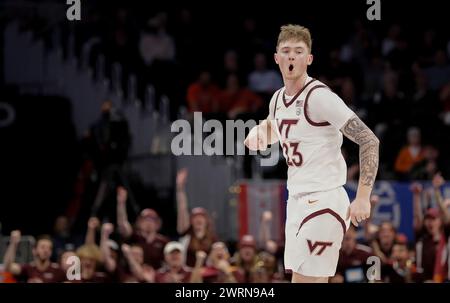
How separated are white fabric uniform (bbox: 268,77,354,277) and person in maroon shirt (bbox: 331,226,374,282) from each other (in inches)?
161

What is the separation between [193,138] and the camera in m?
14.6

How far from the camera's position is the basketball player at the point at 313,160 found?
715 centimetres

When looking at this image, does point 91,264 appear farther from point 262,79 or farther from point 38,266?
point 262,79

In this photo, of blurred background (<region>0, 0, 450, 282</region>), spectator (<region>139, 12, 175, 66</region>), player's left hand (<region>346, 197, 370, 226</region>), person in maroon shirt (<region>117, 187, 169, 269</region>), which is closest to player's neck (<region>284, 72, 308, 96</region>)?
player's left hand (<region>346, 197, 370, 226</region>)

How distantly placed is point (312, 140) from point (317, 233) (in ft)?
1.89

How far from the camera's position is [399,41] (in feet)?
54.1

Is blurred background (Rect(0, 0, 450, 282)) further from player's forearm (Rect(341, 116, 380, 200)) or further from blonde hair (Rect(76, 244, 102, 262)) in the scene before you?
player's forearm (Rect(341, 116, 380, 200))

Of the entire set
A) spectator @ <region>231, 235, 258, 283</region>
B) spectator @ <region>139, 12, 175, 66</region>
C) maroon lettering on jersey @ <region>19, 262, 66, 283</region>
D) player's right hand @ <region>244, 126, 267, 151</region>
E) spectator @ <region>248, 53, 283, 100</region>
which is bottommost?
maroon lettering on jersey @ <region>19, 262, 66, 283</region>

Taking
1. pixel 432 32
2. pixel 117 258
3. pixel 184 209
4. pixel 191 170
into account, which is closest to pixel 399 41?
pixel 432 32

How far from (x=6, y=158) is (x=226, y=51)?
136 inches

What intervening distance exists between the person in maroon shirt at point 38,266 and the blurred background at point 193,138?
1.5 inches

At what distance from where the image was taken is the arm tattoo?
7.11m

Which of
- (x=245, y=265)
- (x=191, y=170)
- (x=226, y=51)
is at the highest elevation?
(x=226, y=51)

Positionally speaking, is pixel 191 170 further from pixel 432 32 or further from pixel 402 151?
pixel 432 32
